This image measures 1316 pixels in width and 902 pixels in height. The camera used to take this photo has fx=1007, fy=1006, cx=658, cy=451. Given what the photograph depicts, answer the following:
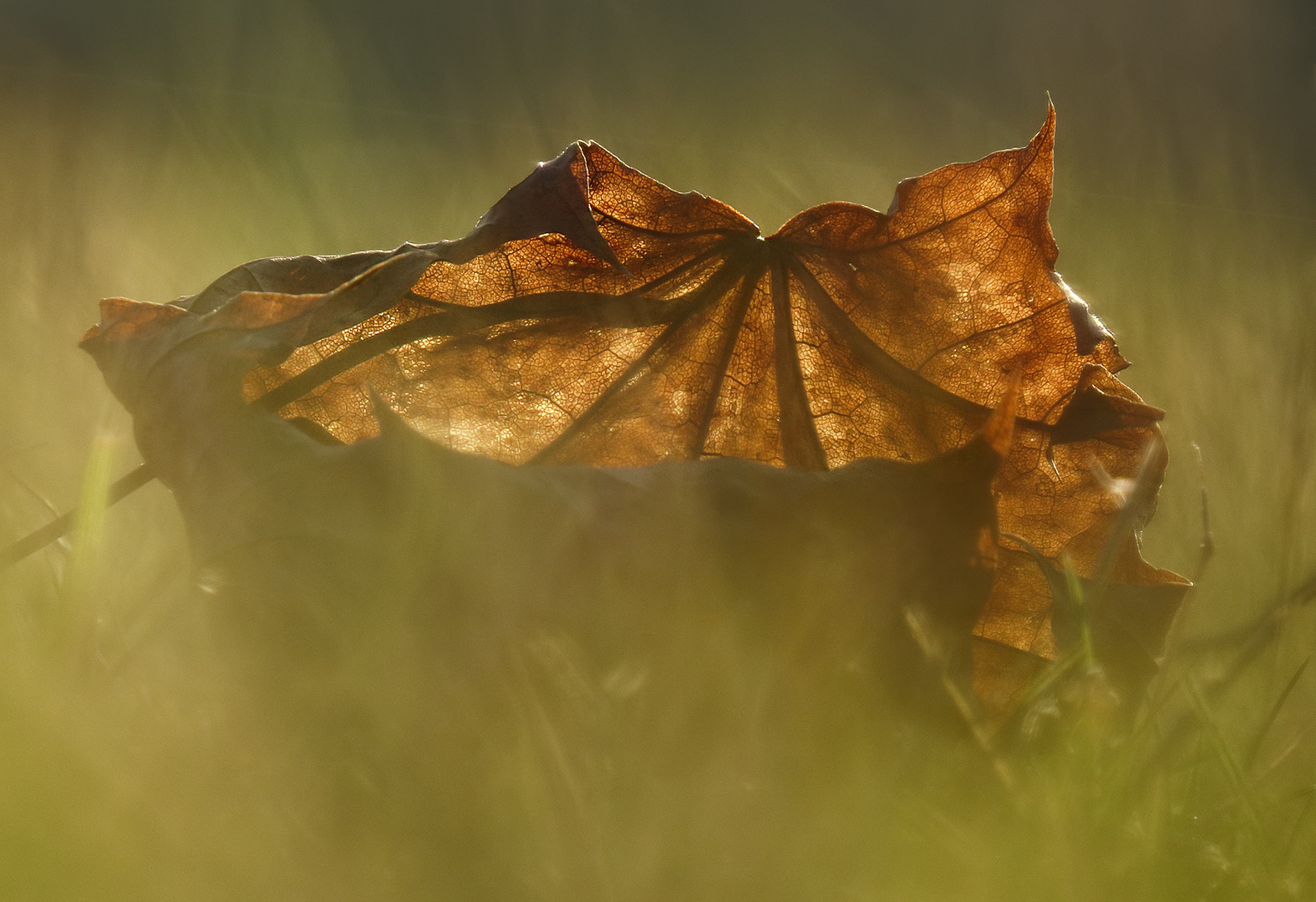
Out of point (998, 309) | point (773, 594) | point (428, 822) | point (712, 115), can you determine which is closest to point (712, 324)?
point (998, 309)

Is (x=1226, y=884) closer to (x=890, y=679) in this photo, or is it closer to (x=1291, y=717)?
(x=890, y=679)

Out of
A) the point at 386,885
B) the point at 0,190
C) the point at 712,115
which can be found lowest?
the point at 386,885

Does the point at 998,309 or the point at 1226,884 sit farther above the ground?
the point at 998,309

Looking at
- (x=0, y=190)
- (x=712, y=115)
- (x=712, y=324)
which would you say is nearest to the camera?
(x=712, y=324)

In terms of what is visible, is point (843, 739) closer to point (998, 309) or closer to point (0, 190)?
point (998, 309)

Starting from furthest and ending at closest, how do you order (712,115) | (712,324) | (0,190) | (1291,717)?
(712,115) < (0,190) < (712,324) < (1291,717)

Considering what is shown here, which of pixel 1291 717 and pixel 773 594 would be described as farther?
pixel 1291 717

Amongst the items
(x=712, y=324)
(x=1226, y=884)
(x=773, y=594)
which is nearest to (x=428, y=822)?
(x=773, y=594)
